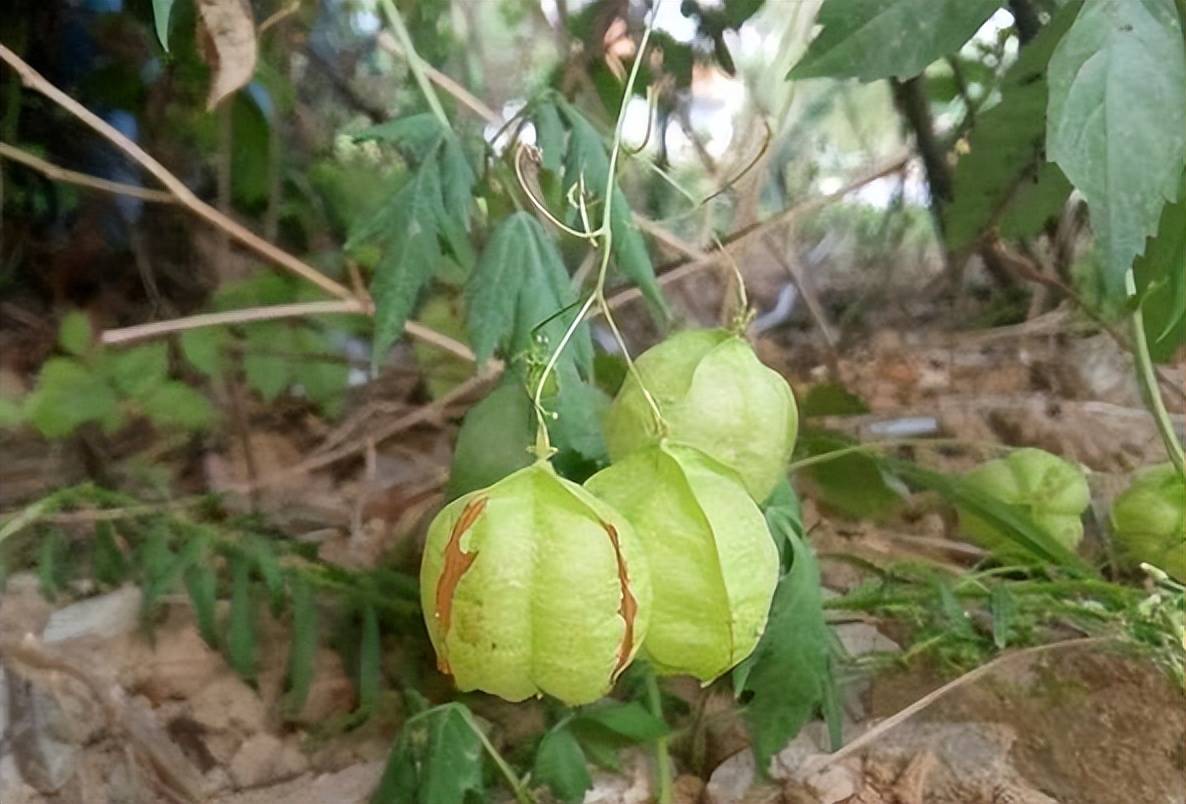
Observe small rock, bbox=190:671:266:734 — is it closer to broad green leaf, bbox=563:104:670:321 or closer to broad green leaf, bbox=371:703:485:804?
broad green leaf, bbox=371:703:485:804

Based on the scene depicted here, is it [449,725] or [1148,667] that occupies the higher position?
[449,725]

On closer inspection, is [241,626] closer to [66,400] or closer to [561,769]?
[561,769]

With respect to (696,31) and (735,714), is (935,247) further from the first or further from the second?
(735,714)

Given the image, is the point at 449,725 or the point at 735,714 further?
the point at 735,714

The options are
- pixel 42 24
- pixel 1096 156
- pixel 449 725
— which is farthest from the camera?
pixel 42 24

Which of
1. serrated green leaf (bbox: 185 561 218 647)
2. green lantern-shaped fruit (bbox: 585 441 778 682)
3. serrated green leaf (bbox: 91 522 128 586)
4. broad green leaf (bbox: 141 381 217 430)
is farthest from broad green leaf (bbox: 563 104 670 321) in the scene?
broad green leaf (bbox: 141 381 217 430)

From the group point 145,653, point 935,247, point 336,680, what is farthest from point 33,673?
point 935,247

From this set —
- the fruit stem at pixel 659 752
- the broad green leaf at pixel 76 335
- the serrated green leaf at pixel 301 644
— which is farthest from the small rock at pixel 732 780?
the broad green leaf at pixel 76 335
